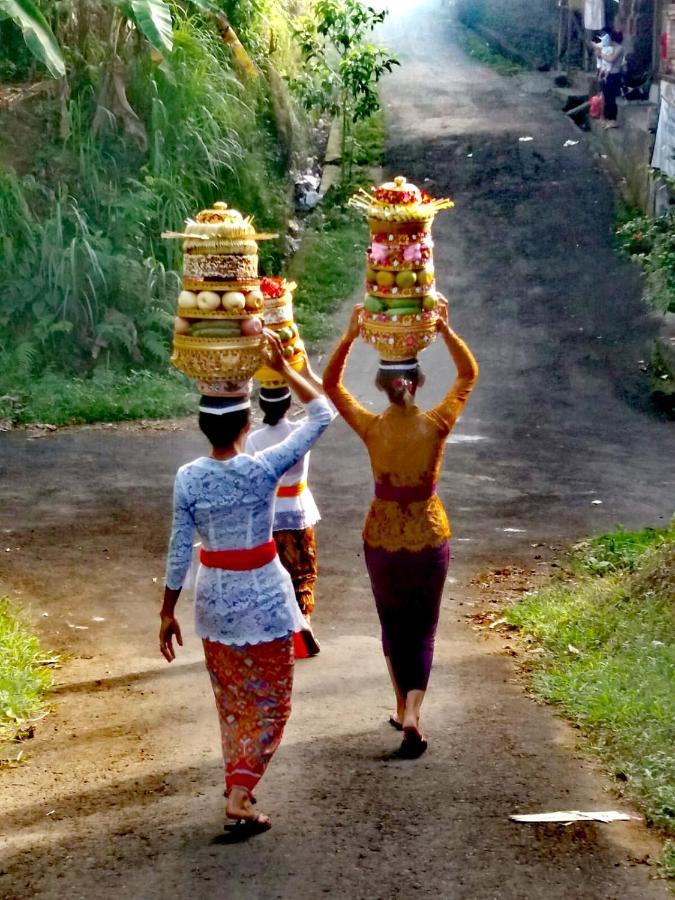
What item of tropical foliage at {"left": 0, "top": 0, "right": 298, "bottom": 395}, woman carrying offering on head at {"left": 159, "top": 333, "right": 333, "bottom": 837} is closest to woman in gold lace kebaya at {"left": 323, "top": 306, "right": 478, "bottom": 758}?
woman carrying offering on head at {"left": 159, "top": 333, "right": 333, "bottom": 837}

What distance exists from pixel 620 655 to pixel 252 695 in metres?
2.54

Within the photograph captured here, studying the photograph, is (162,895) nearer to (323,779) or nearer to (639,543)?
(323,779)

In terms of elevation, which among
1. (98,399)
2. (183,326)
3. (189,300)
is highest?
→ (189,300)

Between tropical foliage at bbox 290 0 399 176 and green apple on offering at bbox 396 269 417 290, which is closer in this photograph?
green apple on offering at bbox 396 269 417 290

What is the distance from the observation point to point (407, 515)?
5.41 meters

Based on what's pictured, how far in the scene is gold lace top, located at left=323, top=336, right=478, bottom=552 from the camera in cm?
536

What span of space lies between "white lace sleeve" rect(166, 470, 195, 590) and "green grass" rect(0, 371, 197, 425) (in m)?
8.54

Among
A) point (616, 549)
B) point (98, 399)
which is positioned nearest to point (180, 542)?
point (616, 549)

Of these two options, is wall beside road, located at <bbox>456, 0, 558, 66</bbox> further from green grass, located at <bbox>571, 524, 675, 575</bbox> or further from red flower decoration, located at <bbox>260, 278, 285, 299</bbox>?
red flower decoration, located at <bbox>260, 278, 285, 299</bbox>

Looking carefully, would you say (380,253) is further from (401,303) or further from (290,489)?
(290,489)

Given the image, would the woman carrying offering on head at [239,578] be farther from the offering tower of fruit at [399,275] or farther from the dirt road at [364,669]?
the offering tower of fruit at [399,275]

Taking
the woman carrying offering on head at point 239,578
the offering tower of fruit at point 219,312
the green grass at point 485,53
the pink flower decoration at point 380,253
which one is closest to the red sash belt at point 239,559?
the woman carrying offering on head at point 239,578

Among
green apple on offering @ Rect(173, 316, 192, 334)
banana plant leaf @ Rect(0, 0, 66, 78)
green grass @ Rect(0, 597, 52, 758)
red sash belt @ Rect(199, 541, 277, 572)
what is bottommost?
green grass @ Rect(0, 597, 52, 758)

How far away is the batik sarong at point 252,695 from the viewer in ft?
15.2
